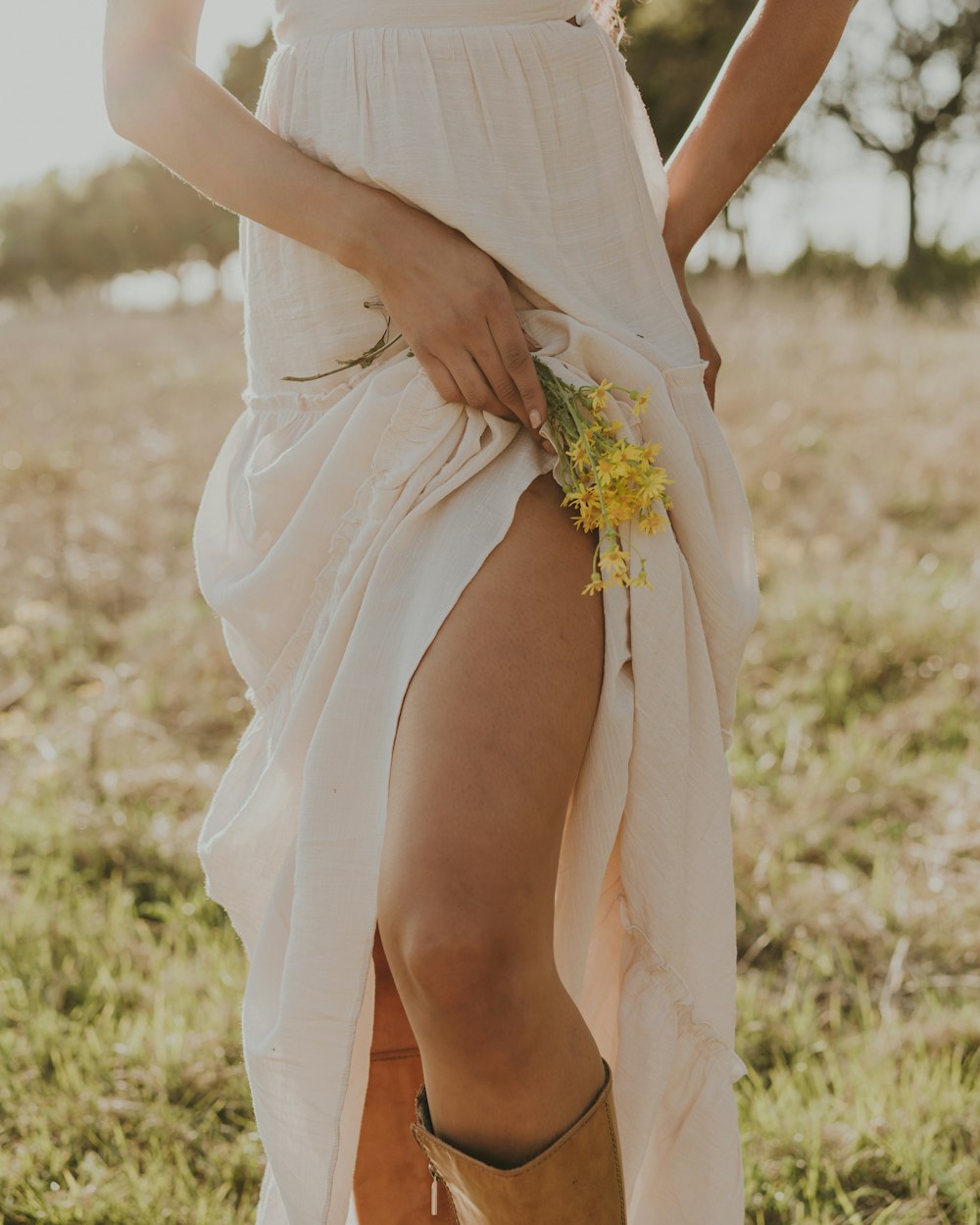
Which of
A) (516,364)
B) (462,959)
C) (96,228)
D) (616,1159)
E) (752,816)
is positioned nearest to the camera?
(462,959)

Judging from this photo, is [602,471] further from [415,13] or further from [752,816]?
[752,816]

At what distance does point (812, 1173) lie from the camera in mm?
2059

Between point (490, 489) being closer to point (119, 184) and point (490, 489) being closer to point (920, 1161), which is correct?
point (920, 1161)

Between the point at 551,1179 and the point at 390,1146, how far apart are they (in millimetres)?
603

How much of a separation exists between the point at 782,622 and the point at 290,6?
343cm

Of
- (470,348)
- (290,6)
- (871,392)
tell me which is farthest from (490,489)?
(871,392)

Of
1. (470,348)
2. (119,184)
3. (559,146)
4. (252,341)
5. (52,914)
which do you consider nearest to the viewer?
(470,348)

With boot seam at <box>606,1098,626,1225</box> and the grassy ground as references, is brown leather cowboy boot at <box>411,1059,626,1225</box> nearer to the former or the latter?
boot seam at <box>606,1098,626,1225</box>

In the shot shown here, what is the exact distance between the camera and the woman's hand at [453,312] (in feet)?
4.33

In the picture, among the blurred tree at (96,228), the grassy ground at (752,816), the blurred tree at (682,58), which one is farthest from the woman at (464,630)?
the blurred tree at (96,228)

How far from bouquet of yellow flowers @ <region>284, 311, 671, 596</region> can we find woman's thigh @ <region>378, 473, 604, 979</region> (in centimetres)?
4

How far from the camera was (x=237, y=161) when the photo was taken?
4.59 ft

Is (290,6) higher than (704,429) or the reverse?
higher

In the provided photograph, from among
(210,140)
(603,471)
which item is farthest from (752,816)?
(210,140)
